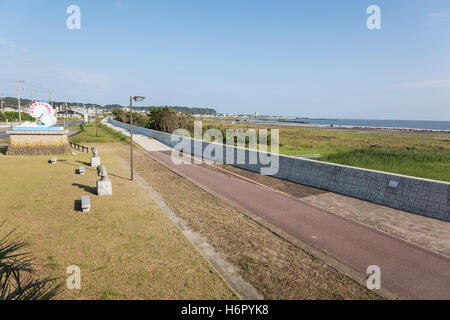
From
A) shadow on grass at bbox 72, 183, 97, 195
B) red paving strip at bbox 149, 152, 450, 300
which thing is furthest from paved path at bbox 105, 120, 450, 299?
shadow on grass at bbox 72, 183, 97, 195

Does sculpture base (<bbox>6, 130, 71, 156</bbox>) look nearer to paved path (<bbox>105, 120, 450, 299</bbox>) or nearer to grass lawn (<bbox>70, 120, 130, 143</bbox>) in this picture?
grass lawn (<bbox>70, 120, 130, 143</bbox>)

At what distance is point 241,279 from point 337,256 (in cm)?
307

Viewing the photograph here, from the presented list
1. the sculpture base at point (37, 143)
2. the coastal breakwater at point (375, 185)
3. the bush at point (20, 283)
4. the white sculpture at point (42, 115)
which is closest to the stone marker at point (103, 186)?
the bush at point (20, 283)

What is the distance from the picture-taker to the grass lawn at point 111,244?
557 cm

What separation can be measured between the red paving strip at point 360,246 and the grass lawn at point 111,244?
3714 mm

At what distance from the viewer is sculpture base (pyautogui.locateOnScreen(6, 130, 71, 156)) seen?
22781mm

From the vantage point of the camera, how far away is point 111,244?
7.38 metres

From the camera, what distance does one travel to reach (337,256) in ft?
23.4

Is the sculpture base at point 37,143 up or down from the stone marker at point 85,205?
up

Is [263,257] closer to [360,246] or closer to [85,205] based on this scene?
[360,246]

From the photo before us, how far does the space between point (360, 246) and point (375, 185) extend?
498 centimetres

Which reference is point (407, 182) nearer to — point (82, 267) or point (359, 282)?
point (359, 282)

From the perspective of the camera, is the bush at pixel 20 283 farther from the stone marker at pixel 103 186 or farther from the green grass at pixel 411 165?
the green grass at pixel 411 165
